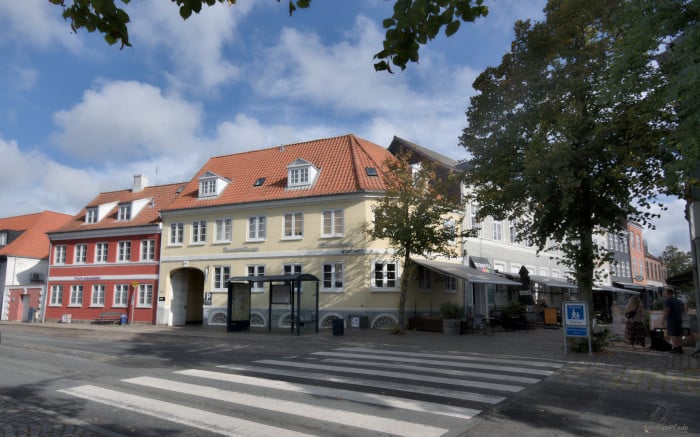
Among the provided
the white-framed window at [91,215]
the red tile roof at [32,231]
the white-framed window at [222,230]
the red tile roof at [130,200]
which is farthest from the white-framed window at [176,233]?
the red tile roof at [32,231]

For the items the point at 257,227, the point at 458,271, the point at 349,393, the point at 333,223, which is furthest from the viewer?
the point at 257,227

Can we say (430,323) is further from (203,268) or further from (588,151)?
(203,268)

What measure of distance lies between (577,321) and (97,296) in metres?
30.4

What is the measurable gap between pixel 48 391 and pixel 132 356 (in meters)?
5.55

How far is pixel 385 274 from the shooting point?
25.1 metres

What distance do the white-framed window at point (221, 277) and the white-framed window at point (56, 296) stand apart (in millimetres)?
13855

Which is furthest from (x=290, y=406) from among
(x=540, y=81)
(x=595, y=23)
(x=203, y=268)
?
(x=203, y=268)

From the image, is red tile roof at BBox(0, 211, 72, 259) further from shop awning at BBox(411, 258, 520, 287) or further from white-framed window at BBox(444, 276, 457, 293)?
white-framed window at BBox(444, 276, 457, 293)

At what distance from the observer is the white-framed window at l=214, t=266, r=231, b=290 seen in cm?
2902

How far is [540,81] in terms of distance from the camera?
14.8 metres

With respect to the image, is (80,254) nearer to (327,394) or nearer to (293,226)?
(293,226)

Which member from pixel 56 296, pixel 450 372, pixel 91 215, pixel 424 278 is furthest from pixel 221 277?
pixel 450 372

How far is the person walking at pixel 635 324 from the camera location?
16281mm

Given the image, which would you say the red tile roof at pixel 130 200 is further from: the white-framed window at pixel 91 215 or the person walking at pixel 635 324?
the person walking at pixel 635 324
